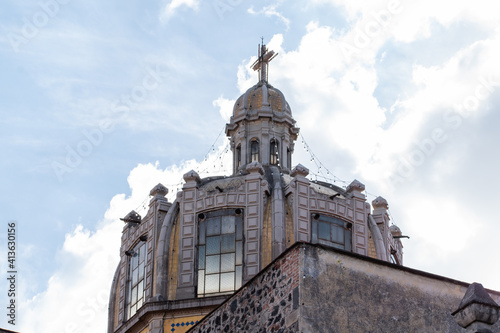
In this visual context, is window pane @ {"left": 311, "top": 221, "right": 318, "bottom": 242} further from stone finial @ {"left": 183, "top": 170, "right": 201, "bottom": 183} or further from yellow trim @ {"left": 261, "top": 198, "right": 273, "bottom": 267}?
stone finial @ {"left": 183, "top": 170, "right": 201, "bottom": 183}

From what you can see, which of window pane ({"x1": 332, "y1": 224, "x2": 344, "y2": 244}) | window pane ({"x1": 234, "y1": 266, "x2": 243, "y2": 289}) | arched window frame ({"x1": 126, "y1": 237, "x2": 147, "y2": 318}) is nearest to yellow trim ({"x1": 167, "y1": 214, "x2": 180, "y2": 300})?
arched window frame ({"x1": 126, "y1": 237, "x2": 147, "y2": 318})

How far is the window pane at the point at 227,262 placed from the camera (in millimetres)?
33625

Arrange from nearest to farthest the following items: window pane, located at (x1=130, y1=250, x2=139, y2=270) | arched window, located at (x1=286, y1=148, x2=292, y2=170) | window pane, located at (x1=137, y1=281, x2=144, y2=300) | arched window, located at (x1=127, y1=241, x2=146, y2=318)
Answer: window pane, located at (x1=137, y1=281, x2=144, y2=300)
arched window, located at (x1=127, y1=241, x2=146, y2=318)
window pane, located at (x1=130, y1=250, x2=139, y2=270)
arched window, located at (x1=286, y1=148, x2=292, y2=170)

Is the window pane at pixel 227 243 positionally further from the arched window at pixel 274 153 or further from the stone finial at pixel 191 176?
the arched window at pixel 274 153

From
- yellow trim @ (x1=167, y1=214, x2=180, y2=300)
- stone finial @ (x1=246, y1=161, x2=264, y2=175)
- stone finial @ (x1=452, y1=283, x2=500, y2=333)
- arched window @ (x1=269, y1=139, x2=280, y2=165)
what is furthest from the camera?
arched window @ (x1=269, y1=139, x2=280, y2=165)

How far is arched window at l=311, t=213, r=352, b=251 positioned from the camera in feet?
114

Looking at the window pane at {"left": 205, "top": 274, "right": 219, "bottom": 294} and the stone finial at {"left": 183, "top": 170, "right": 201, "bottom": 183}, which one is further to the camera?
the stone finial at {"left": 183, "top": 170, "right": 201, "bottom": 183}

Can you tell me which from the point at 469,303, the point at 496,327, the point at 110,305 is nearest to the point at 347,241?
the point at 110,305

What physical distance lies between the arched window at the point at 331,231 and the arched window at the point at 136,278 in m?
5.99

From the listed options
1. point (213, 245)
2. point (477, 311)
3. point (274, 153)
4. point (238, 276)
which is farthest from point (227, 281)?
point (477, 311)

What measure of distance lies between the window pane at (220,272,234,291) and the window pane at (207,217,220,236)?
1597 mm

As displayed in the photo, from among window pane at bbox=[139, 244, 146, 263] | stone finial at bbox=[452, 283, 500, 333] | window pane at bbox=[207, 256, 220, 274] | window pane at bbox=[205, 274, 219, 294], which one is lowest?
stone finial at bbox=[452, 283, 500, 333]

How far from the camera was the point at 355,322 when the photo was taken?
758 inches

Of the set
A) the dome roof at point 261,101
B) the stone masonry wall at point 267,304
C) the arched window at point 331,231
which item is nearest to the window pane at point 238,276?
the arched window at point 331,231
